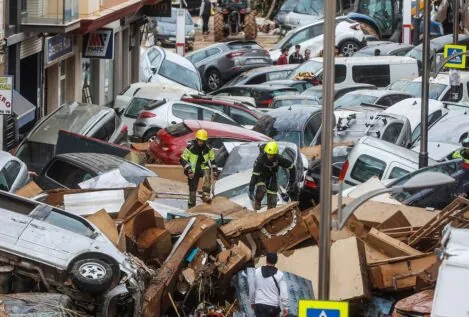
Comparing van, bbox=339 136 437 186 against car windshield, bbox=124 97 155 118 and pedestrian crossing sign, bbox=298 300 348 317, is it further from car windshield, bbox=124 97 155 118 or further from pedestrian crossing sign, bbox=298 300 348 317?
pedestrian crossing sign, bbox=298 300 348 317

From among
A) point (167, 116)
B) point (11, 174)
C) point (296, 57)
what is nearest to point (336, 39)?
point (296, 57)

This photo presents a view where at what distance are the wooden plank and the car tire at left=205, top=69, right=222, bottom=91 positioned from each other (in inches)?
1071

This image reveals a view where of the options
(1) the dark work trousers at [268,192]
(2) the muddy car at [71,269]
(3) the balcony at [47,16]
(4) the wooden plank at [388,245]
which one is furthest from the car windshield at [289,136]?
(2) the muddy car at [71,269]

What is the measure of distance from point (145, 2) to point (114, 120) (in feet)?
50.5

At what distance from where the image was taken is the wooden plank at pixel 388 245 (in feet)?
61.9

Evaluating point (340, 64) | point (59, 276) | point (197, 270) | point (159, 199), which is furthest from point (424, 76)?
point (340, 64)

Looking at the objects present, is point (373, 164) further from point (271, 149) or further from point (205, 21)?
point (205, 21)

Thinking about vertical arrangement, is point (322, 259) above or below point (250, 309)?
above

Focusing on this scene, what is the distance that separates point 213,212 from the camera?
21281 mm

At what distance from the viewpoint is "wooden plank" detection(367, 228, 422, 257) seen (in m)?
18.9

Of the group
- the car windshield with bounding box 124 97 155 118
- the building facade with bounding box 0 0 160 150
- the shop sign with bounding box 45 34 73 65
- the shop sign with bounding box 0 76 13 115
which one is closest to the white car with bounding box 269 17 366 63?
the building facade with bounding box 0 0 160 150

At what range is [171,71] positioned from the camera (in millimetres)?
41688

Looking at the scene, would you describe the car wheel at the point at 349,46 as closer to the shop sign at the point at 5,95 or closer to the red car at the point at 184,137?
the red car at the point at 184,137

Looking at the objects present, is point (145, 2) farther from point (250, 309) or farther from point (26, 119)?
point (250, 309)
